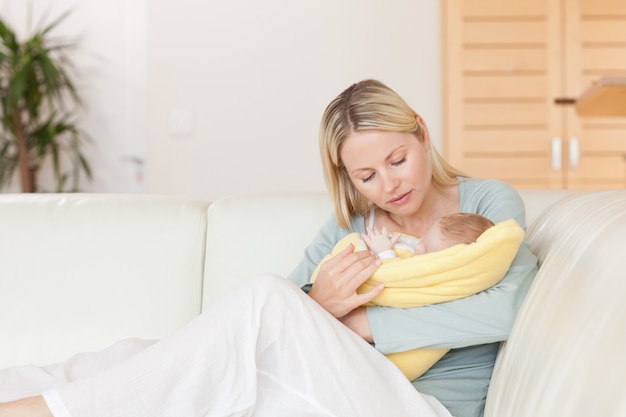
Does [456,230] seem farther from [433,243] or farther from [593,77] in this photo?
[593,77]

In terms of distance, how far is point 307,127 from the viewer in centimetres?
436

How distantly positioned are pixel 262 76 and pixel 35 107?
3.95 ft

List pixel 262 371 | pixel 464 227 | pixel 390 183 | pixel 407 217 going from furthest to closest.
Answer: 1. pixel 407 217
2. pixel 390 183
3. pixel 464 227
4. pixel 262 371

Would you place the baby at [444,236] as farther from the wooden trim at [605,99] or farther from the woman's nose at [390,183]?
the wooden trim at [605,99]

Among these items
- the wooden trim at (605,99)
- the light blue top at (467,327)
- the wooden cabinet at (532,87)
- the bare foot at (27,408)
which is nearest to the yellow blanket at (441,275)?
the light blue top at (467,327)

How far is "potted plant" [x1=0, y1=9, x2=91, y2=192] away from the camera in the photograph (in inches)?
168

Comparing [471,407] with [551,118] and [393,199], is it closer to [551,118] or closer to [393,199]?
[393,199]

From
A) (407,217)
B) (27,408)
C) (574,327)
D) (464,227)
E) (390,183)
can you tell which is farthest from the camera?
(407,217)

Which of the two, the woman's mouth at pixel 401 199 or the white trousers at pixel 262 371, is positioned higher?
the woman's mouth at pixel 401 199

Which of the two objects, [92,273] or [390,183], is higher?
[390,183]

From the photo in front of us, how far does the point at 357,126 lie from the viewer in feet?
5.61

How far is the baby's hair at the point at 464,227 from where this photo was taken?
1537mm

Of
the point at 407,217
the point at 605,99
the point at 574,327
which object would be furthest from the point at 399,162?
the point at 605,99

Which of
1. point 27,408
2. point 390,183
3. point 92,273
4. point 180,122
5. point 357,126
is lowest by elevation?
point 27,408
